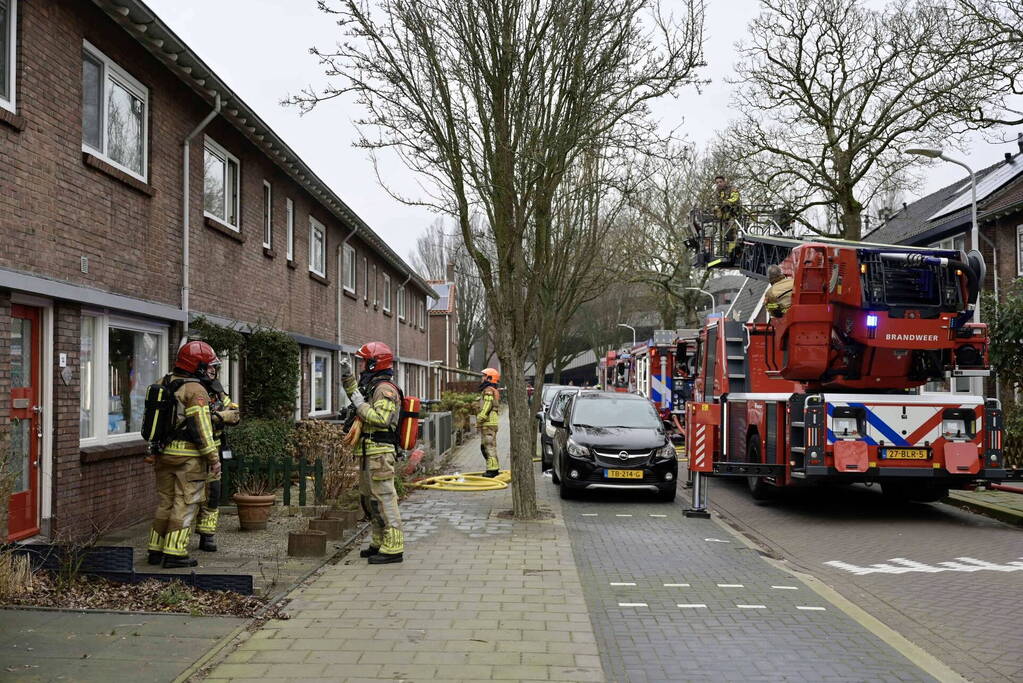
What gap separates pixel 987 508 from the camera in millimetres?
12438

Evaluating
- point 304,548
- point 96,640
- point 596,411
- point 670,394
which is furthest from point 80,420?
point 670,394

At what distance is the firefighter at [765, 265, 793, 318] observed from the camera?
11.9 metres

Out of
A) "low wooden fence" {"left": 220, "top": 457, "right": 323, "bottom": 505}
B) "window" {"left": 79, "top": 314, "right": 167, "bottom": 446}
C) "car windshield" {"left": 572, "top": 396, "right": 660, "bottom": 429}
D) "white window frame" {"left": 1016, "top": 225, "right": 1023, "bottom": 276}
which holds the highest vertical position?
"white window frame" {"left": 1016, "top": 225, "right": 1023, "bottom": 276}

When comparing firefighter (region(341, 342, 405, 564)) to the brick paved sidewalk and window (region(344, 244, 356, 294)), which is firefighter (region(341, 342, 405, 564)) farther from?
window (region(344, 244, 356, 294))

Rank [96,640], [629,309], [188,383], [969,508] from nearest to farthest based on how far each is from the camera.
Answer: [96,640] → [188,383] → [969,508] → [629,309]

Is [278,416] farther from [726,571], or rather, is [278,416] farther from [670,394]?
[670,394]

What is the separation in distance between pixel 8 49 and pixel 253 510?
15.2 ft

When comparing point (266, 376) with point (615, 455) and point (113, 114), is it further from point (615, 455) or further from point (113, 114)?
point (615, 455)

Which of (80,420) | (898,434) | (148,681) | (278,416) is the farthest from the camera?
(278,416)

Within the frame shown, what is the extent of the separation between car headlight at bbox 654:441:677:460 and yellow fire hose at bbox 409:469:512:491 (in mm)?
2626

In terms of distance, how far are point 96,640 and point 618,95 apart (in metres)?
8.29

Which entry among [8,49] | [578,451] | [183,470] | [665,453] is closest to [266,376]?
[578,451]

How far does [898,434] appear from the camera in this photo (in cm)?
1127

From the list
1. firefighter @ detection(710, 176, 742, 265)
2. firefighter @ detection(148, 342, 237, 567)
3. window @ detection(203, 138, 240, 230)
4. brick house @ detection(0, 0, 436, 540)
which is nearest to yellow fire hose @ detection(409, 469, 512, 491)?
brick house @ detection(0, 0, 436, 540)
